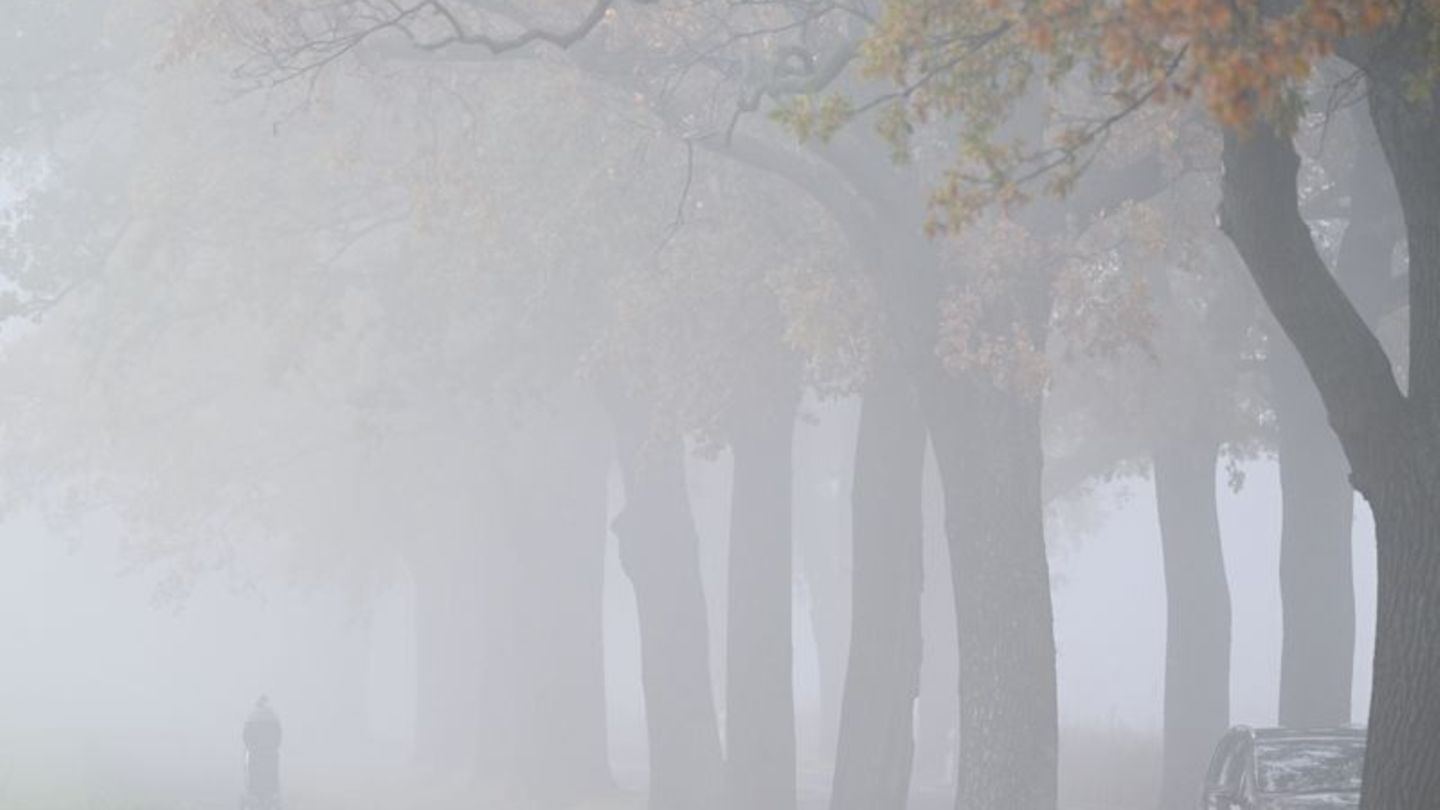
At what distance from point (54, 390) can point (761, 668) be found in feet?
66.1

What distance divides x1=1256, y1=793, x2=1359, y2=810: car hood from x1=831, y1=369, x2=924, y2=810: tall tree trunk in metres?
5.49

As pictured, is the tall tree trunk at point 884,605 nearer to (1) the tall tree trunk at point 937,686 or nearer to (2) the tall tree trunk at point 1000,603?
(2) the tall tree trunk at point 1000,603

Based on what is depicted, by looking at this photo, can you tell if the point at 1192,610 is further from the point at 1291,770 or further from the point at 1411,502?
the point at 1411,502

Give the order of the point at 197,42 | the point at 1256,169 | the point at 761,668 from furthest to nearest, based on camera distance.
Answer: the point at 761,668 < the point at 197,42 < the point at 1256,169


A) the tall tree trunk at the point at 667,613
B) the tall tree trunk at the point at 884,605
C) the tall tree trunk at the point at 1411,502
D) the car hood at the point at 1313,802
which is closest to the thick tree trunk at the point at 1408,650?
the tall tree trunk at the point at 1411,502

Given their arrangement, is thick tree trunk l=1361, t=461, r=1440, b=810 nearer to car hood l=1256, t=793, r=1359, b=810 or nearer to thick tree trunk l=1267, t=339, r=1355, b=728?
car hood l=1256, t=793, r=1359, b=810

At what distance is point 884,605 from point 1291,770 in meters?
5.37

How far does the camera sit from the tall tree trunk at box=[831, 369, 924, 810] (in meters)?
26.3

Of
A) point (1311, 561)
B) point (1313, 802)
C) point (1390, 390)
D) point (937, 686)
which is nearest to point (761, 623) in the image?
point (1311, 561)

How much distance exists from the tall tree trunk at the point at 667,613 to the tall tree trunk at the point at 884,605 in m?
7.85

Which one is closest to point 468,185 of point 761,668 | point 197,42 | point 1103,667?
point 197,42

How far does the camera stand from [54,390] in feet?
154

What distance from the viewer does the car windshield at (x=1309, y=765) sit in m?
21.6

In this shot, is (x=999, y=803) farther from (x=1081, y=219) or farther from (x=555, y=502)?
(x=555, y=502)
